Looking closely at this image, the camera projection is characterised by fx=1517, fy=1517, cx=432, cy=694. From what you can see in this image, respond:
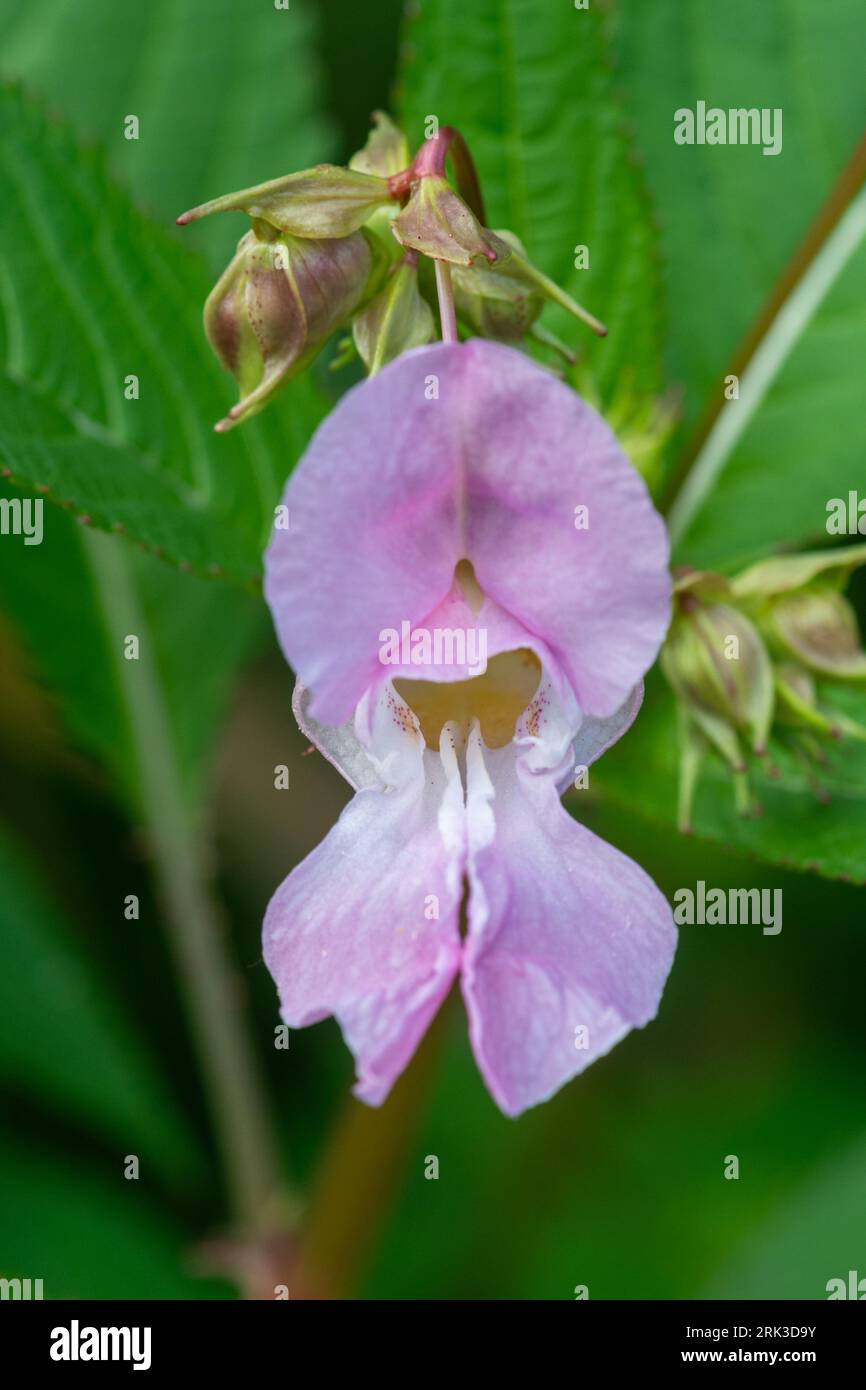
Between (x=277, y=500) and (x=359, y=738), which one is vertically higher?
(x=277, y=500)

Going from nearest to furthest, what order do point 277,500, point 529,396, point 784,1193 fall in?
point 529,396
point 277,500
point 784,1193

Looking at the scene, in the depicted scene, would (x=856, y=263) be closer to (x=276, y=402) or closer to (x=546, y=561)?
(x=276, y=402)

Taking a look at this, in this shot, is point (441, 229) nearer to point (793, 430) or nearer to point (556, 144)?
point (556, 144)

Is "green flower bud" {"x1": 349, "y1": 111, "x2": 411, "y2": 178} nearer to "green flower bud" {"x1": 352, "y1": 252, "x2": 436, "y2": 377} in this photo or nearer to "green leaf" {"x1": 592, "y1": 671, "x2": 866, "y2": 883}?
"green flower bud" {"x1": 352, "y1": 252, "x2": 436, "y2": 377}

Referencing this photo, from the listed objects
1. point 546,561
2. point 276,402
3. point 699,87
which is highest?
point 699,87

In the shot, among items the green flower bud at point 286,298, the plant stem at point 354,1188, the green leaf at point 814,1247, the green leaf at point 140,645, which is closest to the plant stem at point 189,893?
the green leaf at point 140,645

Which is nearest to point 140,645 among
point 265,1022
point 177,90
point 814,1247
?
point 265,1022
